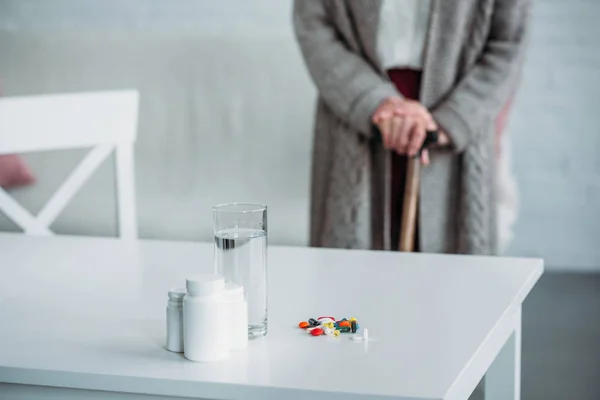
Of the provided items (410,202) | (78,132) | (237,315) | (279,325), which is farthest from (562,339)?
(237,315)

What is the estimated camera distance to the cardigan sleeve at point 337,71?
2.21 metres

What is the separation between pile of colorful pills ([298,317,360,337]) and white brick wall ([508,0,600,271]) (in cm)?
280

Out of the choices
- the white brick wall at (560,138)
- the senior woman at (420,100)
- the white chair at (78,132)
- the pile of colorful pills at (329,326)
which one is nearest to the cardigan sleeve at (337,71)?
the senior woman at (420,100)

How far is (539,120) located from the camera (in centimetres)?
360

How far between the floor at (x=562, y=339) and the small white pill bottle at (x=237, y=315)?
1.63 meters

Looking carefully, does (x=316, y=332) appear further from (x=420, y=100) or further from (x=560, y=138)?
(x=560, y=138)

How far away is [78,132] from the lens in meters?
1.81

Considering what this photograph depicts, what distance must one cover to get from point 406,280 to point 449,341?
0.30 m

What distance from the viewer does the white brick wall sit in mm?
3518

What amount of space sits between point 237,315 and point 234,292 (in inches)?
0.9

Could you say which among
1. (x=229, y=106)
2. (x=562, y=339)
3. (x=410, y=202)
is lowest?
(x=562, y=339)

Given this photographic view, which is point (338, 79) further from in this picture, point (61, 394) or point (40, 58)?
point (40, 58)

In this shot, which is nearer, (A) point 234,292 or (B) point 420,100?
(A) point 234,292

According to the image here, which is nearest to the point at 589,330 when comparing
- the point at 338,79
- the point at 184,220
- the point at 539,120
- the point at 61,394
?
the point at 539,120
